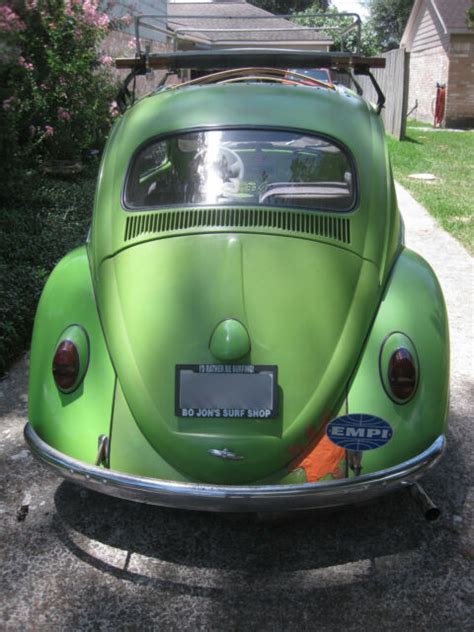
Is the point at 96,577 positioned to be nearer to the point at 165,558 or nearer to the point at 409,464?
the point at 165,558

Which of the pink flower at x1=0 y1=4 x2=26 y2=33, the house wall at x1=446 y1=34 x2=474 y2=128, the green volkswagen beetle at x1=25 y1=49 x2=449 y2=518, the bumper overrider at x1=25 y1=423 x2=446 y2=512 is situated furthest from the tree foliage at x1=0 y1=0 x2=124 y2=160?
the house wall at x1=446 y1=34 x2=474 y2=128

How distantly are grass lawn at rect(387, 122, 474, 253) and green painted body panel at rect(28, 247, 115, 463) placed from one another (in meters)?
5.32

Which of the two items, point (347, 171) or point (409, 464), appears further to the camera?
point (347, 171)

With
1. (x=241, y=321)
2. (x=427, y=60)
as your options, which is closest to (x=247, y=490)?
(x=241, y=321)

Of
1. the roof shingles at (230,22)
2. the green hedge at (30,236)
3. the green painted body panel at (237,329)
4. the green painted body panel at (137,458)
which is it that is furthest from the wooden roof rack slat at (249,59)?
the roof shingles at (230,22)

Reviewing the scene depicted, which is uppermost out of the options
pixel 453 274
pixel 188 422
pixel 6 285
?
pixel 188 422

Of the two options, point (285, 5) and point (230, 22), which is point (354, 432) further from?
point (285, 5)

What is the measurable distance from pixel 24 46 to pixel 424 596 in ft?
27.7

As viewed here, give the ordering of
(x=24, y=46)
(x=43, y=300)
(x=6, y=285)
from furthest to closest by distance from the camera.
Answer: (x=24, y=46), (x=6, y=285), (x=43, y=300)

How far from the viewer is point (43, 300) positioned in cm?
308

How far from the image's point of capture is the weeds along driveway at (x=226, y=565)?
2402 mm

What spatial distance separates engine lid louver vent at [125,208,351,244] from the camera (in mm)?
2916

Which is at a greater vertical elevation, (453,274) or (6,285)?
(6,285)

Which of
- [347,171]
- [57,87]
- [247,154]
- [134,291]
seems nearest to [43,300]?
[134,291]
